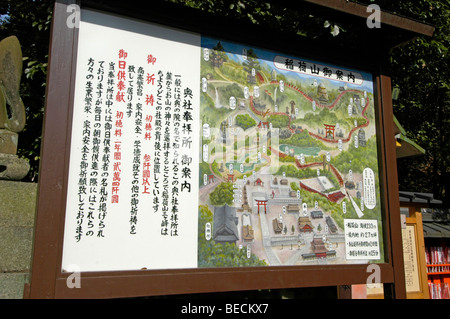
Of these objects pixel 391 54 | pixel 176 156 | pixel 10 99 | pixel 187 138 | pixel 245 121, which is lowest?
pixel 176 156

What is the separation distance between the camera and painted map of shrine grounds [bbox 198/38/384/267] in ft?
9.89

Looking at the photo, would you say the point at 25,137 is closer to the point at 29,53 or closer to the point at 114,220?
the point at 29,53

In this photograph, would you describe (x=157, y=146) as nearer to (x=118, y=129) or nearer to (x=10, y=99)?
(x=118, y=129)

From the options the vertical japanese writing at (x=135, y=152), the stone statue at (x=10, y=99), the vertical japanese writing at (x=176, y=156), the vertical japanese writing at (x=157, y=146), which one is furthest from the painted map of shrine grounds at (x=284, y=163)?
the stone statue at (x=10, y=99)

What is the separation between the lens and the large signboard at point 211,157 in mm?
2621

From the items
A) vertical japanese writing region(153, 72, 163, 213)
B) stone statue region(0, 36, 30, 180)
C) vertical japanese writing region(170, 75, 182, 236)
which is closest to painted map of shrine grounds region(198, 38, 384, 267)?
vertical japanese writing region(170, 75, 182, 236)

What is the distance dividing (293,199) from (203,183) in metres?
0.82

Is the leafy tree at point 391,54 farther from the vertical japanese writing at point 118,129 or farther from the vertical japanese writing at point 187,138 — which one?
the vertical japanese writing at point 118,129

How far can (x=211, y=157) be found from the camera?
3.01 meters

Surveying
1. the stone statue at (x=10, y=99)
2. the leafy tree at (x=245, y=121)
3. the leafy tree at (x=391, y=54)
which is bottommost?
the leafy tree at (x=245, y=121)

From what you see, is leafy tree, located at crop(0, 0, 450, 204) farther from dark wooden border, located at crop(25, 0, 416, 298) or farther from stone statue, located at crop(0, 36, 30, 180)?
stone statue, located at crop(0, 36, 30, 180)

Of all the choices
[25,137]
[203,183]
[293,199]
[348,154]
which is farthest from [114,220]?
[25,137]

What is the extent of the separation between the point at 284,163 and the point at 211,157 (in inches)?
26.4

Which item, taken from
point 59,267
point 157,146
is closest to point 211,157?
point 157,146
